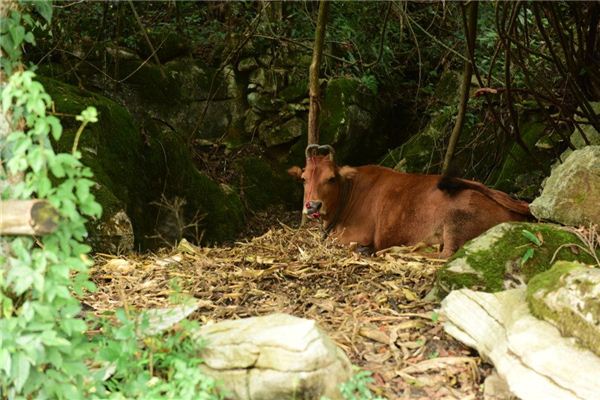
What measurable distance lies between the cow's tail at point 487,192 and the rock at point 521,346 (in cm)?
238

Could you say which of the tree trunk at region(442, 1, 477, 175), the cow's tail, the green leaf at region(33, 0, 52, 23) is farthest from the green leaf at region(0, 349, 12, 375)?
the tree trunk at region(442, 1, 477, 175)

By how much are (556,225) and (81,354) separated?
3.43 metres

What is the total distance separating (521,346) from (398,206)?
3729 millimetres

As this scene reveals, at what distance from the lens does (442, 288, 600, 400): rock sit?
335 centimetres

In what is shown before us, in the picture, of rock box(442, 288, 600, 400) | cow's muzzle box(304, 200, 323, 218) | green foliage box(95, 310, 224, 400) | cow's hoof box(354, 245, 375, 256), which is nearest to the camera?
green foliage box(95, 310, 224, 400)

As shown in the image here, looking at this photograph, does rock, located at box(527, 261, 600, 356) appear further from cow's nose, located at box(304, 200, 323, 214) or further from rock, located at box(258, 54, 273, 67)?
rock, located at box(258, 54, 273, 67)

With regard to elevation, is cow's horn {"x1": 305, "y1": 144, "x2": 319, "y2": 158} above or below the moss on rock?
A: above

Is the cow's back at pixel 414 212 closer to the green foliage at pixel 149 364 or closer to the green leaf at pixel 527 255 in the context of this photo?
the green leaf at pixel 527 255

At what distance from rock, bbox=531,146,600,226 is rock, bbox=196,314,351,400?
7.98 ft

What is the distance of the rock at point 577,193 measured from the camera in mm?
5172

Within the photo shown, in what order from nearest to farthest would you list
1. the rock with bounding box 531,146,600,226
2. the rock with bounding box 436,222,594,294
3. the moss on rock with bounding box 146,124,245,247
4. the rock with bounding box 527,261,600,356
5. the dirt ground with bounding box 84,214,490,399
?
the rock with bounding box 527,261,600,356, the dirt ground with bounding box 84,214,490,399, the rock with bounding box 436,222,594,294, the rock with bounding box 531,146,600,226, the moss on rock with bounding box 146,124,245,247

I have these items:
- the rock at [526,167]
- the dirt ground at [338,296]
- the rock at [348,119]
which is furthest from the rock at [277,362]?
the rock at [348,119]

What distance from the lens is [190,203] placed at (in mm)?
8633

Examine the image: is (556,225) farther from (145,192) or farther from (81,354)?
(145,192)
